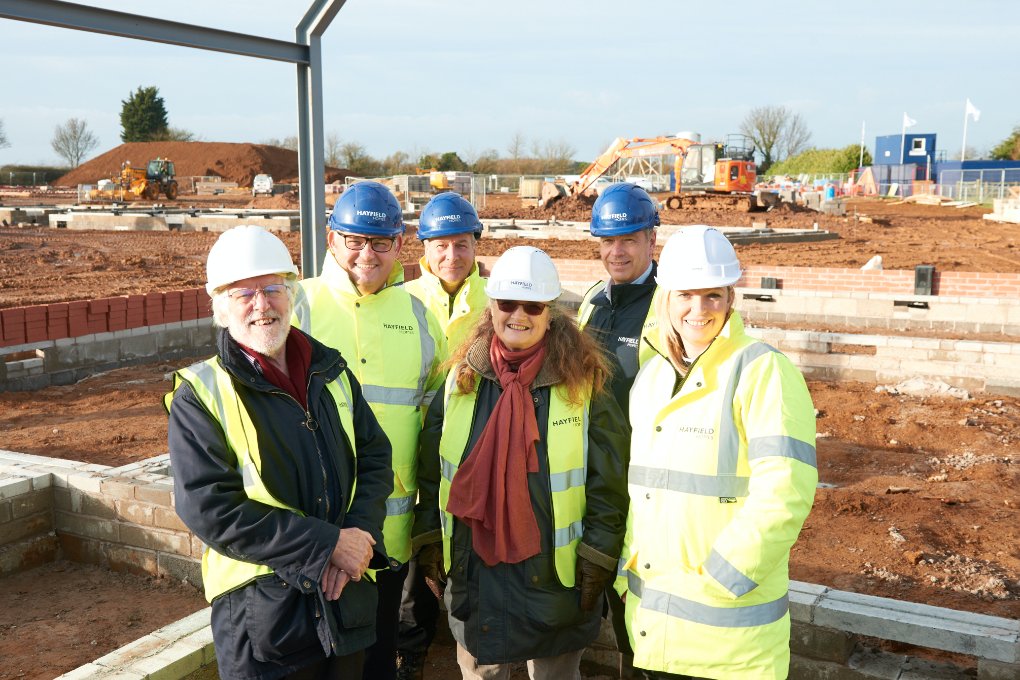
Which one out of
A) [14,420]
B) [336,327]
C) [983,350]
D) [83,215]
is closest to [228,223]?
[83,215]

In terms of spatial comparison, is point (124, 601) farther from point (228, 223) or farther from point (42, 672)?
point (228, 223)

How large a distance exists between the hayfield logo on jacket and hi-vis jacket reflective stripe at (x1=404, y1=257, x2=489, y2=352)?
441mm

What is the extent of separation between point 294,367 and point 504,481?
2.47 feet

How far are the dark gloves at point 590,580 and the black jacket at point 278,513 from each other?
671 millimetres

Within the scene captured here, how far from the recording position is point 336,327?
333cm

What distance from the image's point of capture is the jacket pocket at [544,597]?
2.77 metres

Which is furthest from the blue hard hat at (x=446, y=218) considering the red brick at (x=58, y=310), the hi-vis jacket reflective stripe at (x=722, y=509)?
the red brick at (x=58, y=310)

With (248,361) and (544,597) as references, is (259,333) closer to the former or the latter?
(248,361)

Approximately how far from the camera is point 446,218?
13.1 ft

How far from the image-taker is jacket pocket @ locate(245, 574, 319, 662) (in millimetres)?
2389

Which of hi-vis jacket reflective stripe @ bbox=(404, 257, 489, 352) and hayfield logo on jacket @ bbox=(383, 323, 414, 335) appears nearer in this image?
hayfield logo on jacket @ bbox=(383, 323, 414, 335)

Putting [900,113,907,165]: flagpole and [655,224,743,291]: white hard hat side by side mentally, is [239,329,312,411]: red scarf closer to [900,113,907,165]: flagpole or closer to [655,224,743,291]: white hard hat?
[655,224,743,291]: white hard hat

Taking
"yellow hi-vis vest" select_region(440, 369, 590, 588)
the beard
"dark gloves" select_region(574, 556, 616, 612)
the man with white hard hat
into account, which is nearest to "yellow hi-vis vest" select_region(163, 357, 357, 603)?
the man with white hard hat

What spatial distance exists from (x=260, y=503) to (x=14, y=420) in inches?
288
